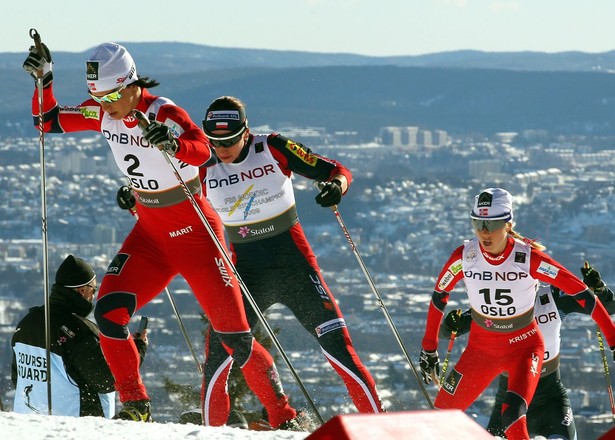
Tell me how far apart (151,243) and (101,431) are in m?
1.88

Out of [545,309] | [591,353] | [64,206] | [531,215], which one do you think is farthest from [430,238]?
[545,309]

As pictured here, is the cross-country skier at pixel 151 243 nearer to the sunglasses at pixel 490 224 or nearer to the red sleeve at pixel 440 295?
the red sleeve at pixel 440 295

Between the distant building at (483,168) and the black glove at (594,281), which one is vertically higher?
the black glove at (594,281)

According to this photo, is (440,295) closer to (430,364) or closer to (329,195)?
(430,364)

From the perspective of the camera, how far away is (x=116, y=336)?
275 inches

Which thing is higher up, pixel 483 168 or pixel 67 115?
pixel 67 115

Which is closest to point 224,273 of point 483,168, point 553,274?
point 553,274

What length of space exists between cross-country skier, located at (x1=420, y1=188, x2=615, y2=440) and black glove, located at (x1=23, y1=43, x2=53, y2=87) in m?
2.91

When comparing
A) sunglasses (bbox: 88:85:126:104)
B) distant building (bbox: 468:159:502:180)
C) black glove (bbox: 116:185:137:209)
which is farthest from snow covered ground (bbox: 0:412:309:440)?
distant building (bbox: 468:159:502:180)

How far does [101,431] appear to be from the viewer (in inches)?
222

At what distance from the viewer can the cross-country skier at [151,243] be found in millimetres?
7000

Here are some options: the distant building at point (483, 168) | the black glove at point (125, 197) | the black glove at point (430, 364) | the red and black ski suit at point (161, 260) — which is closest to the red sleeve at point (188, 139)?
the red and black ski suit at point (161, 260)

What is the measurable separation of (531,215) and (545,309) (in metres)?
120

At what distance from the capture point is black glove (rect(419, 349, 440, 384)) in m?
8.35
